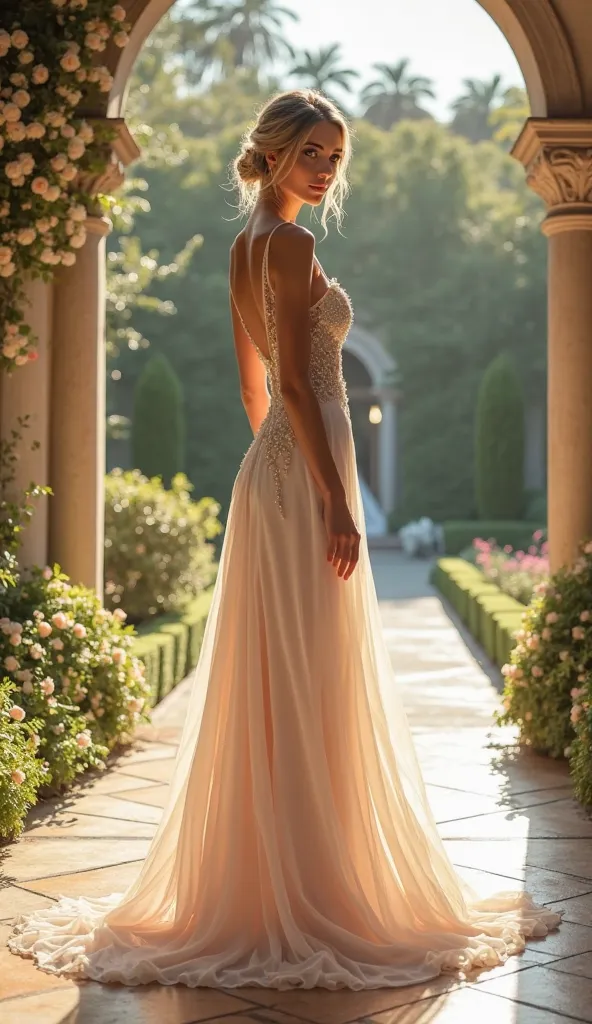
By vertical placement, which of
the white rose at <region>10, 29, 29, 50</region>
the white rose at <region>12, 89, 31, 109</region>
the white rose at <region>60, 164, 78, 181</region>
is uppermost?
the white rose at <region>10, 29, 29, 50</region>

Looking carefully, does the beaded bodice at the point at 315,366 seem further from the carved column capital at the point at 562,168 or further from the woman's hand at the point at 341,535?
the carved column capital at the point at 562,168

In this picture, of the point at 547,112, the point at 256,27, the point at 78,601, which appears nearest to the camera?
the point at 78,601

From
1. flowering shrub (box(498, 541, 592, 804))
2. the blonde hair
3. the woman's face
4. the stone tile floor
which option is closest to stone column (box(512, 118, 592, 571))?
flowering shrub (box(498, 541, 592, 804))

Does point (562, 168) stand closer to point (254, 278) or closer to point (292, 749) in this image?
point (254, 278)

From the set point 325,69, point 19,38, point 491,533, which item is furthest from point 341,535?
point 325,69

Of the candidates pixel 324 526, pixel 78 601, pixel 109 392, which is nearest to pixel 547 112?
pixel 78 601

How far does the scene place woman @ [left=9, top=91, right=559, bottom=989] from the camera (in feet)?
10.5

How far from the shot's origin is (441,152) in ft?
86.6

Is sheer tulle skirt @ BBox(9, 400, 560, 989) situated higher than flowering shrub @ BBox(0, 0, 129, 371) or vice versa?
flowering shrub @ BBox(0, 0, 129, 371)

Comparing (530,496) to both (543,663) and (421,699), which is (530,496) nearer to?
(421,699)

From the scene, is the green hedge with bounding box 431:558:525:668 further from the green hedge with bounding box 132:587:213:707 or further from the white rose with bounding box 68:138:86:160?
the white rose with bounding box 68:138:86:160

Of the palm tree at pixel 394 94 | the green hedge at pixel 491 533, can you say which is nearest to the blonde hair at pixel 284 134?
the green hedge at pixel 491 533

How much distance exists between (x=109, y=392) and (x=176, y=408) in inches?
109

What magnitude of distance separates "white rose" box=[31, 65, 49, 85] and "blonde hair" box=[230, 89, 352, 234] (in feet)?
7.86
